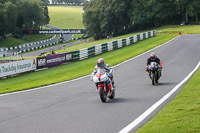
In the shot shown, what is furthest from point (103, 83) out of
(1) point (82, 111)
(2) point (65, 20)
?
(2) point (65, 20)

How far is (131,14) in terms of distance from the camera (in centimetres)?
9681

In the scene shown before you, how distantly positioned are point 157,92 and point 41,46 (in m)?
73.8

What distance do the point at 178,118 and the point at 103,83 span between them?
4430 millimetres

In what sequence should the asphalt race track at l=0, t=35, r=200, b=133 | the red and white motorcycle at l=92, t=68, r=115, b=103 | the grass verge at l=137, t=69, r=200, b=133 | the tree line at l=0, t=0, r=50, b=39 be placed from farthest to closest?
the tree line at l=0, t=0, r=50, b=39
the red and white motorcycle at l=92, t=68, r=115, b=103
the asphalt race track at l=0, t=35, r=200, b=133
the grass verge at l=137, t=69, r=200, b=133

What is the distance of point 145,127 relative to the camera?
8469 millimetres

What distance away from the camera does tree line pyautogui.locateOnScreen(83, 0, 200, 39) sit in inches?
3743

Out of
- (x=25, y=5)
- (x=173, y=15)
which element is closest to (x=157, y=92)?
(x=173, y=15)

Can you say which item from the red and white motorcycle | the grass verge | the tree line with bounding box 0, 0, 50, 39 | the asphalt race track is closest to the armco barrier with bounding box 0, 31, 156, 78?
the asphalt race track

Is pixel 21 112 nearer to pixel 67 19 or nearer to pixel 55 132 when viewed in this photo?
pixel 55 132

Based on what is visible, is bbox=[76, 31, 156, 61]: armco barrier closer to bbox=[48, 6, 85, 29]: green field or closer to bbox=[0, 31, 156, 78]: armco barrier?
bbox=[0, 31, 156, 78]: armco barrier

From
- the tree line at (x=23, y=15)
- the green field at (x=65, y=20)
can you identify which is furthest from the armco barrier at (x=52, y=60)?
the green field at (x=65, y=20)

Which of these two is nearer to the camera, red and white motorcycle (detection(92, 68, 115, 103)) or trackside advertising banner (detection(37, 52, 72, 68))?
red and white motorcycle (detection(92, 68, 115, 103))

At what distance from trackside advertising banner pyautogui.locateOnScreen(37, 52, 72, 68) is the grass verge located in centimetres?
2014

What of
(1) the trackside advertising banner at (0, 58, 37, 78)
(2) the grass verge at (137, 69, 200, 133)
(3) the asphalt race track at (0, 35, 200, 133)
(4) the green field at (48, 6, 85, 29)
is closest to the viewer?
(2) the grass verge at (137, 69, 200, 133)
